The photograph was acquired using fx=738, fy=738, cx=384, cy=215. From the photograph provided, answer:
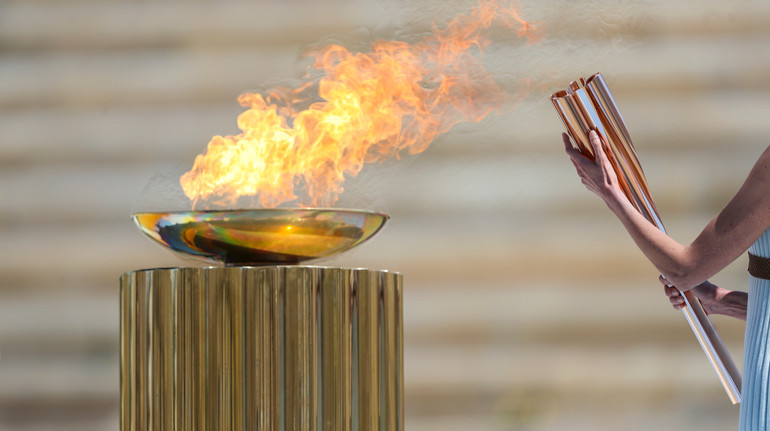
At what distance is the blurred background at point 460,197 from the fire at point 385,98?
0.05 meters

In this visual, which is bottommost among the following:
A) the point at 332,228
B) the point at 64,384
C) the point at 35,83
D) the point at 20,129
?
the point at 64,384

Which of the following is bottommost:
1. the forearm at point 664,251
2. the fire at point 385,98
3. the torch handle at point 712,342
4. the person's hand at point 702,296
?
the torch handle at point 712,342

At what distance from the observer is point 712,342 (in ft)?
5.16

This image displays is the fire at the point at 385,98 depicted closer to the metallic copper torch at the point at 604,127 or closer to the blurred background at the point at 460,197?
the blurred background at the point at 460,197

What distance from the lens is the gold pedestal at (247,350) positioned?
1146mm

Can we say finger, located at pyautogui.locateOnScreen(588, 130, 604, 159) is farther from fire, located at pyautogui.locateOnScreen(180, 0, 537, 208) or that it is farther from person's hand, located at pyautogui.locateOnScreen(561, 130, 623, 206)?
fire, located at pyautogui.locateOnScreen(180, 0, 537, 208)

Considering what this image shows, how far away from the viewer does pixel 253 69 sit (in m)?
2.51

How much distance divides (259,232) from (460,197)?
131 centimetres

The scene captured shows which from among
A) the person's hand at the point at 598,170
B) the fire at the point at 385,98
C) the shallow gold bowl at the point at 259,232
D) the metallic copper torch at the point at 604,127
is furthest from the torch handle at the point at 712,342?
the fire at the point at 385,98

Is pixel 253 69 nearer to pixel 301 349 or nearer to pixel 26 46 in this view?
pixel 26 46

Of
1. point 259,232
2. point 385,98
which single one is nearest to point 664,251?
point 259,232

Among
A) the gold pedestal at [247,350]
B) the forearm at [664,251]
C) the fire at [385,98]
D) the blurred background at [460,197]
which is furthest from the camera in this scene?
the blurred background at [460,197]

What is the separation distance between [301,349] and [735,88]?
Answer: 6.33 feet

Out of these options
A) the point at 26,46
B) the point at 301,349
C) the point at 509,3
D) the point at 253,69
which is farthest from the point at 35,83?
the point at 301,349
